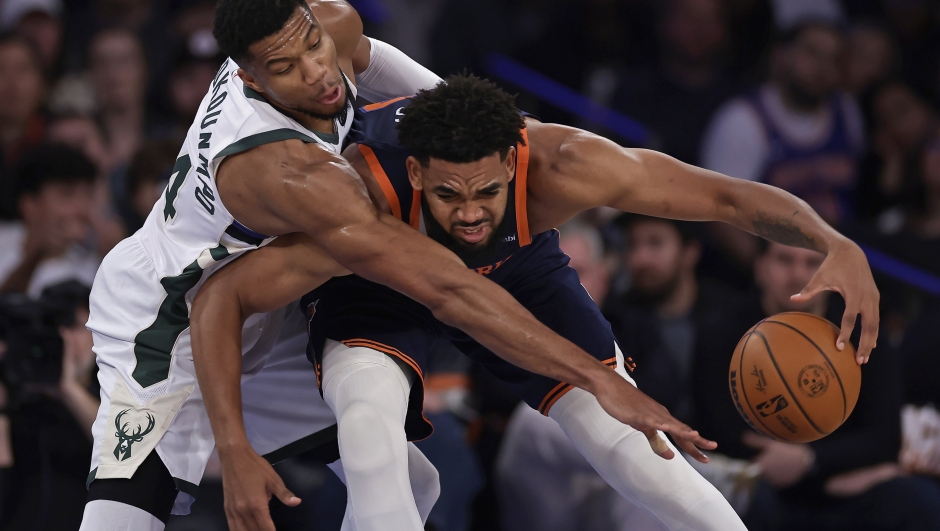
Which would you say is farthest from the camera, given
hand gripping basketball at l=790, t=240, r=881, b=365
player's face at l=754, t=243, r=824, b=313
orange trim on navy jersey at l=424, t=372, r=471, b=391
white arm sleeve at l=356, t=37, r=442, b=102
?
orange trim on navy jersey at l=424, t=372, r=471, b=391

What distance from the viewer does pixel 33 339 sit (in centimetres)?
430

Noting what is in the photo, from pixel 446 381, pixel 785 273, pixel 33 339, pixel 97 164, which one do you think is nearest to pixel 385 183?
pixel 33 339

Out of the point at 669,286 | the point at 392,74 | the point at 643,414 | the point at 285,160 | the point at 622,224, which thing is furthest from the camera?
the point at 622,224

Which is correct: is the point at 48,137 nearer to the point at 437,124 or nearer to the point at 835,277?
the point at 437,124

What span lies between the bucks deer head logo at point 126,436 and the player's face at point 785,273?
266 centimetres

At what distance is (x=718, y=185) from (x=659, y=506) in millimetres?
941

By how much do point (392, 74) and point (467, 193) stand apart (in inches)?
36.2

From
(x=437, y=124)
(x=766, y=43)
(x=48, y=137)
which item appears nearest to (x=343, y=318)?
(x=437, y=124)

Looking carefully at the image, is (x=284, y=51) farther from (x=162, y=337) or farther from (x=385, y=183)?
(x=162, y=337)

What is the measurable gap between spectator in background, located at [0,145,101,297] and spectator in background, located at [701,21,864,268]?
3.43 m

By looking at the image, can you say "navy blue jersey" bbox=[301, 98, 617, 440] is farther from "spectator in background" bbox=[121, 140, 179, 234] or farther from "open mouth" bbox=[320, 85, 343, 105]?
"spectator in background" bbox=[121, 140, 179, 234]

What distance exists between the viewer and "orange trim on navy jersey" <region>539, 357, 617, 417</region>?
3426mm

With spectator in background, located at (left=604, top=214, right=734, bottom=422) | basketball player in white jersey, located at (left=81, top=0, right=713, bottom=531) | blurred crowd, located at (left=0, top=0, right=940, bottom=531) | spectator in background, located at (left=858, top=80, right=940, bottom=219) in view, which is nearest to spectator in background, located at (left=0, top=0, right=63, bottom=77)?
blurred crowd, located at (left=0, top=0, right=940, bottom=531)

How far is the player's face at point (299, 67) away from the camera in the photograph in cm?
311
